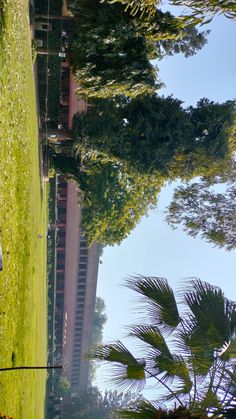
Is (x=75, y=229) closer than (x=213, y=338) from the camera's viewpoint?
No

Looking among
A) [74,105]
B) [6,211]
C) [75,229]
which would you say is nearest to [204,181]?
[6,211]

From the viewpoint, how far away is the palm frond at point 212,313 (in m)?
6.54

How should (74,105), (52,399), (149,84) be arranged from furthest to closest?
(52,399), (74,105), (149,84)

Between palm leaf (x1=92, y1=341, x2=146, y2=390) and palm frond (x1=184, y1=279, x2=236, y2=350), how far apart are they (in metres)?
1.09

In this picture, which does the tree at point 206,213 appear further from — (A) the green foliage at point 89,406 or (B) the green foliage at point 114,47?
(A) the green foliage at point 89,406

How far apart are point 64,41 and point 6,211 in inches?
685

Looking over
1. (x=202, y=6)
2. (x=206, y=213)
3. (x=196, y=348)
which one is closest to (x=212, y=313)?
(x=196, y=348)

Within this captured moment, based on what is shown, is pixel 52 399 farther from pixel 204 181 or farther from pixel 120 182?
pixel 204 181

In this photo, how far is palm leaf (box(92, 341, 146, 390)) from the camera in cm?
679

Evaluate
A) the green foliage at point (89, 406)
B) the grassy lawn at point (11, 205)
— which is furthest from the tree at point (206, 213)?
the green foliage at point (89, 406)

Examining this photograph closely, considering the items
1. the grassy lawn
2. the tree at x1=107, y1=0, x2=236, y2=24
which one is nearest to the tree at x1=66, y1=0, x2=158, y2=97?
the grassy lawn

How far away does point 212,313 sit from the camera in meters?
6.72

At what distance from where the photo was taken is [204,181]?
22141 millimetres

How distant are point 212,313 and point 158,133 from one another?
19.7m
